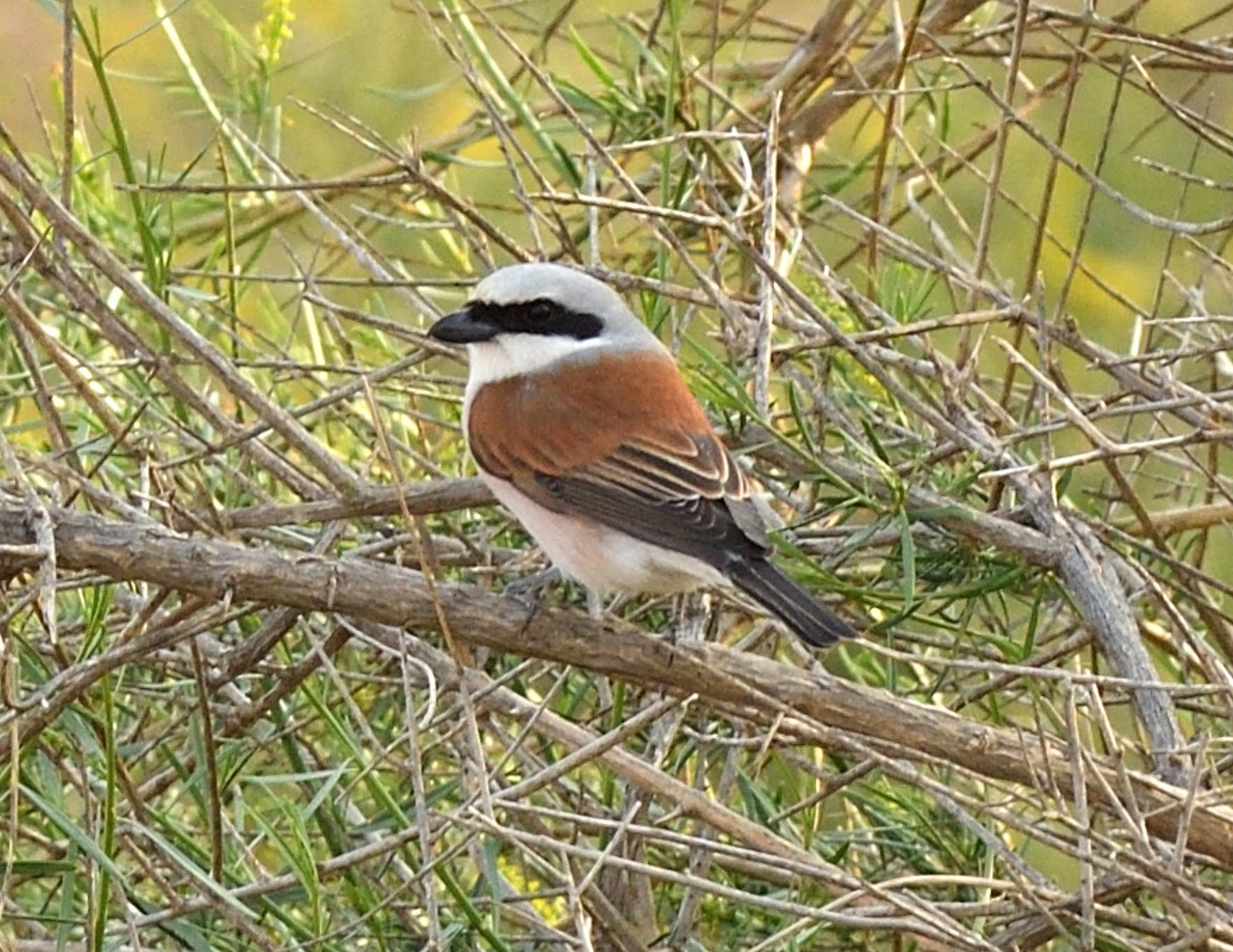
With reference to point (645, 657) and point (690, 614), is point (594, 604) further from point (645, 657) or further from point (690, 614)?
point (645, 657)

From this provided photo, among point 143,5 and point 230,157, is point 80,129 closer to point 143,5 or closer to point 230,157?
point 230,157

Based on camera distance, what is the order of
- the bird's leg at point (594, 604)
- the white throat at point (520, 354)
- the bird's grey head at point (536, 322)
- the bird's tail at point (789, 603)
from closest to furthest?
the bird's tail at point (789, 603)
the bird's leg at point (594, 604)
the bird's grey head at point (536, 322)
the white throat at point (520, 354)

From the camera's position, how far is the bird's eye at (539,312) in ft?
10.3

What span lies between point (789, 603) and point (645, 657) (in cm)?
23

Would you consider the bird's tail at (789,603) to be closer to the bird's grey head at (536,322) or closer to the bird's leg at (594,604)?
the bird's leg at (594,604)

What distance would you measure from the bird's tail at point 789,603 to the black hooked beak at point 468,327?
2.41ft

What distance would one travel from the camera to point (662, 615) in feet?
10.2

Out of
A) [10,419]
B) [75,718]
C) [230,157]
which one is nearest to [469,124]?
[230,157]

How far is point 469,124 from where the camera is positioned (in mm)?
3779

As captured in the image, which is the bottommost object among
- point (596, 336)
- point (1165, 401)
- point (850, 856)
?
point (850, 856)

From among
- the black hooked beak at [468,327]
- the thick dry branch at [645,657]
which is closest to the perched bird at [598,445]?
the black hooked beak at [468,327]

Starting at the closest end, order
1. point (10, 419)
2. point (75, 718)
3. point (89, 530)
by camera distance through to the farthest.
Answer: point (89, 530) → point (75, 718) → point (10, 419)

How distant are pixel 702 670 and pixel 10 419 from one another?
6.15ft

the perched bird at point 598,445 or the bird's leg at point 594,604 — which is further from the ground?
the perched bird at point 598,445
